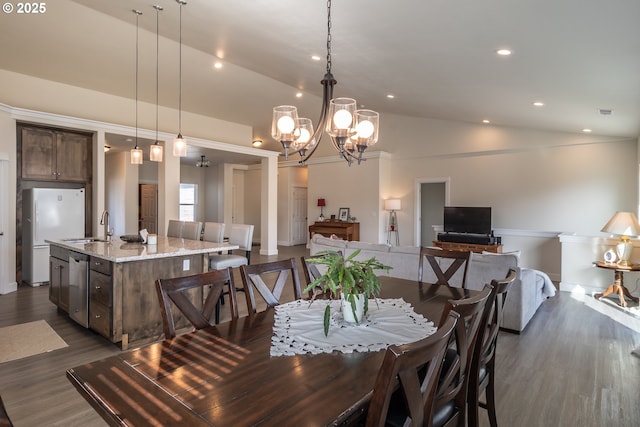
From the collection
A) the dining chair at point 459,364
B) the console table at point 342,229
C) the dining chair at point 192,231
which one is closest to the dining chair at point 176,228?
the dining chair at point 192,231

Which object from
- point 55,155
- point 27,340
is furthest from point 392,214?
point 27,340

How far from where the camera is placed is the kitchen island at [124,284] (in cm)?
313

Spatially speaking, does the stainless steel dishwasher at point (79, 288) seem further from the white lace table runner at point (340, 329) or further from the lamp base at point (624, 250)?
the lamp base at point (624, 250)

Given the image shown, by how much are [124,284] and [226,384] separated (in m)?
2.41

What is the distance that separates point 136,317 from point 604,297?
6066mm

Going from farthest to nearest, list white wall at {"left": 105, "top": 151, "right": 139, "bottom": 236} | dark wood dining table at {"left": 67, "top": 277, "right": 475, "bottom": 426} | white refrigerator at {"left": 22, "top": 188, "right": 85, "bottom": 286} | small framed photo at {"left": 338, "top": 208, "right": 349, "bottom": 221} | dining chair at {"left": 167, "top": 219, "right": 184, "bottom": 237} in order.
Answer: small framed photo at {"left": 338, "top": 208, "right": 349, "bottom": 221} → white wall at {"left": 105, "top": 151, "right": 139, "bottom": 236} → white refrigerator at {"left": 22, "top": 188, "right": 85, "bottom": 286} → dining chair at {"left": 167, "top": 219, "right": 184, "bottom": 237} → dark wood dining table at {"left": 67, "top": 277, "right": 475, "bottom": 426}

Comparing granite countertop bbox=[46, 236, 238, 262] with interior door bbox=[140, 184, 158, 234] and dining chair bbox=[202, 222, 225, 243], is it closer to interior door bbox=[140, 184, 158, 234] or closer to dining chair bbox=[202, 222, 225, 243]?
dining chair bbox=[202, 222, 225, 243]

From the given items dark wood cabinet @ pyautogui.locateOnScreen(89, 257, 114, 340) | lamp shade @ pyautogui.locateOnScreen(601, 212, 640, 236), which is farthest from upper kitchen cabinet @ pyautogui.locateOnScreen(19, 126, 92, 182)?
lamp shade @ pyautogui.locateOnScreen(601, 212, 640, 236)

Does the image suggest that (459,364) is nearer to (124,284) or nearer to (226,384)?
(226,384)

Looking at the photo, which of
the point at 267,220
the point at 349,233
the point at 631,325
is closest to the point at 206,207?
the point at 267,220

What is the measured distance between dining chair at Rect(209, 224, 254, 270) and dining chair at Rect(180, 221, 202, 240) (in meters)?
0.46

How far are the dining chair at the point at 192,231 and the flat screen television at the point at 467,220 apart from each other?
5.48m

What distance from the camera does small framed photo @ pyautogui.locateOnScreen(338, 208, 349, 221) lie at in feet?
32.0

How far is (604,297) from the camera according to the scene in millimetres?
5141
